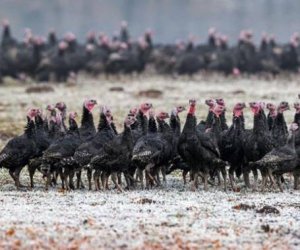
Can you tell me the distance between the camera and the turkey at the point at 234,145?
2486cm

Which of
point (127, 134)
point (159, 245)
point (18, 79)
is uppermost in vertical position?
point (18, 79)

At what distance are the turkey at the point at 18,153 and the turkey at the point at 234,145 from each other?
5.46 m

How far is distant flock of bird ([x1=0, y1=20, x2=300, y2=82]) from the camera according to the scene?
65.2 m

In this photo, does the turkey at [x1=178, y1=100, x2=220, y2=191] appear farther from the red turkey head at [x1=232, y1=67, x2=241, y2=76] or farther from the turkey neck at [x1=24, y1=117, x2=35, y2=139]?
the red turkey head at [x1=232, y1=67, x2=241, y2=76]

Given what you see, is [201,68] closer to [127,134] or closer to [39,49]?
[39,49]

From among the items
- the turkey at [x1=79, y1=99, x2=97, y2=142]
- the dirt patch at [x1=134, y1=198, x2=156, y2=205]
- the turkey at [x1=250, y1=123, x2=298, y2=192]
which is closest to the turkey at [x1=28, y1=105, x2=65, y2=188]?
the turkey at [x1=79, y1=99, x2=97, y2=142]

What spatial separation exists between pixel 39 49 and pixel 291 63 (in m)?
20.2

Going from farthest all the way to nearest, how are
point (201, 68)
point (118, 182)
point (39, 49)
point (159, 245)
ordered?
point (39, 49)
point (201, 68)
point (118, 182)
point (159, 245)

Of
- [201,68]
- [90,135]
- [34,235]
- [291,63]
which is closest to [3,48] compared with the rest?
[201,68]

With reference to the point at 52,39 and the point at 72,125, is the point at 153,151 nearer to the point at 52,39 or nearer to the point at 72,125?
the point at 72,125

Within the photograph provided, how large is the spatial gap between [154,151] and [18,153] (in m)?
3.81

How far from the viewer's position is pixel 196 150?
24047mm

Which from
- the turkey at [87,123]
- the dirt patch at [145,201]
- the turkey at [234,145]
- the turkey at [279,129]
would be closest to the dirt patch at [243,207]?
the dirt patch at [145,201]

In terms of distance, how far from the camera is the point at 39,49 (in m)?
70.6
